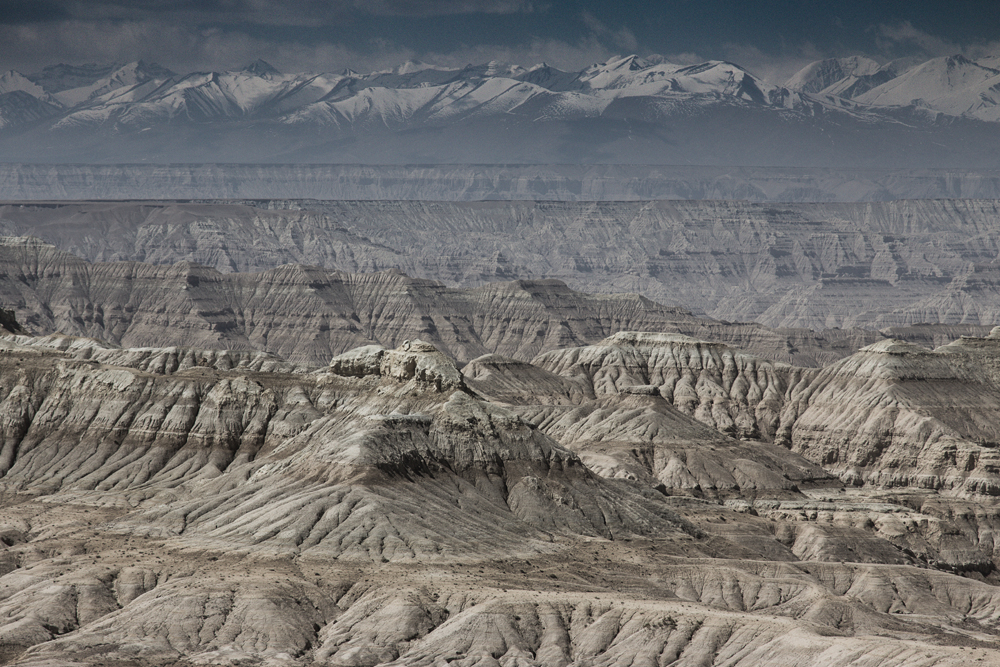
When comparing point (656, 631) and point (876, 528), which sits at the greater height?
point (656, 631)

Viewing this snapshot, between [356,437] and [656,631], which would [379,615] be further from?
[356,437]

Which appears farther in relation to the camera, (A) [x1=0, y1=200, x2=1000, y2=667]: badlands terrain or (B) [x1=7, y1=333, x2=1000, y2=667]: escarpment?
(B) [x1=7, y1=333, x2=1000, y2=667]: escarpment

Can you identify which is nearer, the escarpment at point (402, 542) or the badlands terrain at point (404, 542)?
the badlands terrain at point (404, 542)

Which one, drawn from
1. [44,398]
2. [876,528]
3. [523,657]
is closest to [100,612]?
[523,657]

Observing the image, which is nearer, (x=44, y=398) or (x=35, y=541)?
(x=35, y=541)

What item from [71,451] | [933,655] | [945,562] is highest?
[933,655]

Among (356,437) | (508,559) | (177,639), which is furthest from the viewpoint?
(356,437)

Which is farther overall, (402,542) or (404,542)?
(404,542)

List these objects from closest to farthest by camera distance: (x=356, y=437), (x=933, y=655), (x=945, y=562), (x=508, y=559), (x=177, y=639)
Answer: (x=933, y=655), (x=177, y=639), (x=508, y=559), (x=356, y=437), (x=945, y=562)

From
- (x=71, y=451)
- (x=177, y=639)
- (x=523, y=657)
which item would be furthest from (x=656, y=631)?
(x=71, y=451)
